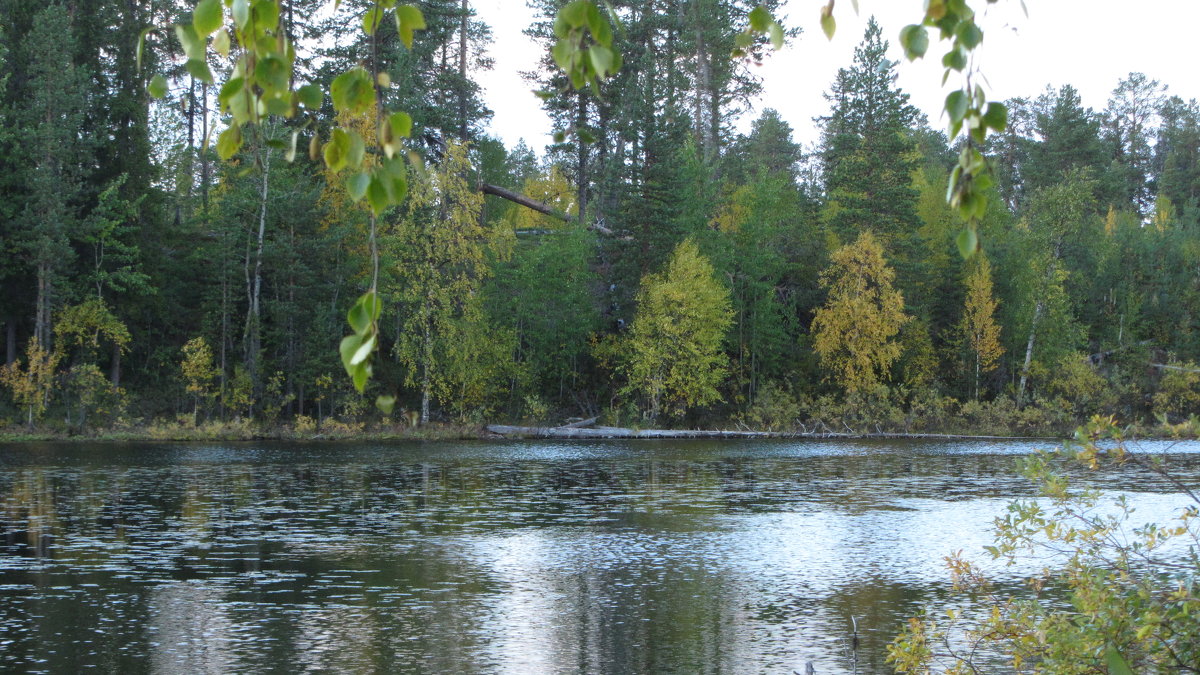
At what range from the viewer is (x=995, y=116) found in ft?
7.09

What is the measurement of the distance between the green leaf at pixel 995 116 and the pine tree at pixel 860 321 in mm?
49209

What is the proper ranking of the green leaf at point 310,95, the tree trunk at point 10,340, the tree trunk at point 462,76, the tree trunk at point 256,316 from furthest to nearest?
the tree trunk at point 462,76, the tree trunk at point 256,316, the tree trunk at point 10,340, the green leaf at point 310,95

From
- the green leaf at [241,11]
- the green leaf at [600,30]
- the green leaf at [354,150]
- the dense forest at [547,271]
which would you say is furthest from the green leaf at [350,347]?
the dense forest at [547,271]

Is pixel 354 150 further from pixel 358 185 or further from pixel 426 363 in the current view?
pixel 426 363

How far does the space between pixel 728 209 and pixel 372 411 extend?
2306 cm

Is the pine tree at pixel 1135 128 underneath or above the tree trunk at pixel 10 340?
above

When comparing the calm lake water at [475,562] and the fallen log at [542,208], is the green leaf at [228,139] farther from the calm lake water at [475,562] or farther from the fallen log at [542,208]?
the fallen log at [542,208]

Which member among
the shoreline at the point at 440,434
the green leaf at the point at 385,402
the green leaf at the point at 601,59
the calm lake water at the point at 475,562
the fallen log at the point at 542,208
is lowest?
the calm lake water at the point at 475,562

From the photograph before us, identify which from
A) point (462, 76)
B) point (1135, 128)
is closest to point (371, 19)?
point (462, 76)

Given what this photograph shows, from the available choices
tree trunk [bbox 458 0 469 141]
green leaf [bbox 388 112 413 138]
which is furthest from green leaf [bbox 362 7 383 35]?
tree trunk [bbox 458 0 469 141]

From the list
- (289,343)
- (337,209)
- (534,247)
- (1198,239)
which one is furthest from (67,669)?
(1198,239)

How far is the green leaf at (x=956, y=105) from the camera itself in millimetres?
2086

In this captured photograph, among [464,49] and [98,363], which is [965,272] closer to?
[464,49]

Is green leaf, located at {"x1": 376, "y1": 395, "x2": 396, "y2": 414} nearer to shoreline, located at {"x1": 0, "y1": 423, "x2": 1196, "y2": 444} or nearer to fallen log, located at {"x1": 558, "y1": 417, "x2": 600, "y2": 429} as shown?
shoreline, located at {"x1": 0, "y1": 423, "x2": 1196, "y2": 444}
